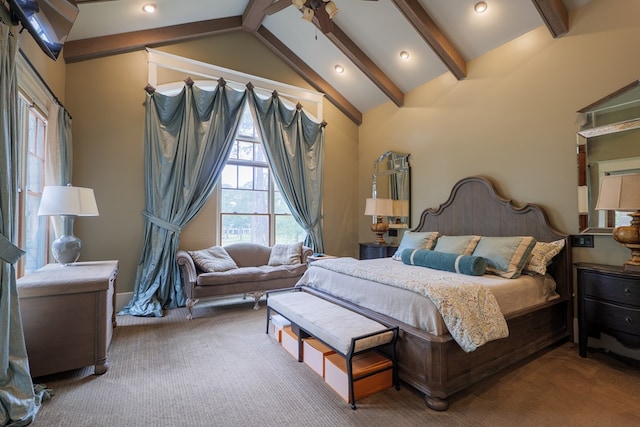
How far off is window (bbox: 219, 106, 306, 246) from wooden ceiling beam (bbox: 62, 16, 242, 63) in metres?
1.21

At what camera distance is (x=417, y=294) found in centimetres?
228

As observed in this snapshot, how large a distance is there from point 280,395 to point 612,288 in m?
2.79

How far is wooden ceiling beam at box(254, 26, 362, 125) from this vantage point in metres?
5.12

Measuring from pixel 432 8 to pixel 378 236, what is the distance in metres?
3.24

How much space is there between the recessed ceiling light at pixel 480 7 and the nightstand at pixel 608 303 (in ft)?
9.43

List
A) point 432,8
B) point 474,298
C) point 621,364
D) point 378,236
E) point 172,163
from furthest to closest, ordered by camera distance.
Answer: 1. point 378,236
2. point 172,163
3. point 432,8
4. point 621,364
5. point 474,298

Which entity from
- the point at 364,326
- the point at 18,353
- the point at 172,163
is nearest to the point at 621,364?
the point at 364,326

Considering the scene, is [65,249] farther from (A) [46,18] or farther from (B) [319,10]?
(B) [319,10]

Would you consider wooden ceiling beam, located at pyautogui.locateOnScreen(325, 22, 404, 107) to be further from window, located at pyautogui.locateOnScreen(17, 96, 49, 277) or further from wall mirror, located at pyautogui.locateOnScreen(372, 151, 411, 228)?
window, located at pyautogui.locateOnScreen(17, 96, 49, 277)

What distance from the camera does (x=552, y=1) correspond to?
3053 mm

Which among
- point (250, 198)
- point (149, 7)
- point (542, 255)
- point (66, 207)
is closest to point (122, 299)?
point (66, 207)

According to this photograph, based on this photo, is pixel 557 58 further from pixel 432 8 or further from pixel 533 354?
pixel 533 354

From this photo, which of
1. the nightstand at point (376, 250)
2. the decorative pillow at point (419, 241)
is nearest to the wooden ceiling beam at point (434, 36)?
the decorative pillow at point (419, 241)

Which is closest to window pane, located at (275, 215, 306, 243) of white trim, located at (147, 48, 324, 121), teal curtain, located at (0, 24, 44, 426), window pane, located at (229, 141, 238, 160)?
window pane, located at (229, 141, 238, 160)
